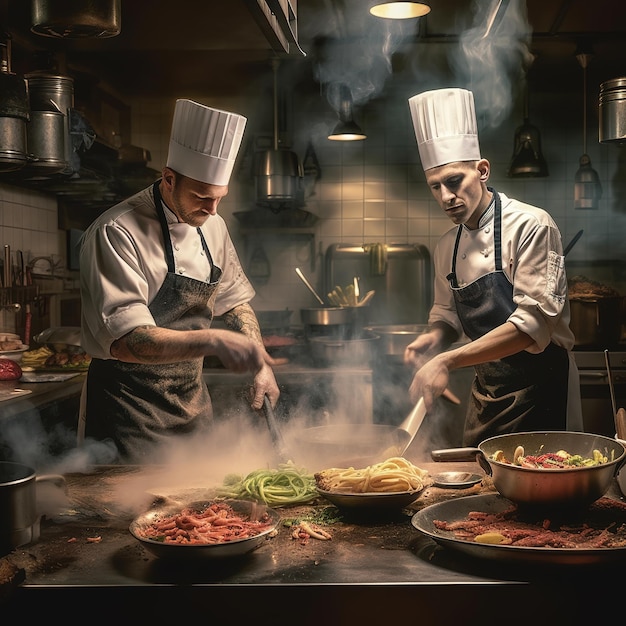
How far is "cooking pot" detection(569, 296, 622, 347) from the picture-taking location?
526cm

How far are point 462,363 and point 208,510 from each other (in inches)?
55.2

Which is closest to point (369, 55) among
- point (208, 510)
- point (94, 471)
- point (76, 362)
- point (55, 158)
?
point (55, 158)

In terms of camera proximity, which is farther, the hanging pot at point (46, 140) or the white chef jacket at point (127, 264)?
the hanging pot at point (46, 140)

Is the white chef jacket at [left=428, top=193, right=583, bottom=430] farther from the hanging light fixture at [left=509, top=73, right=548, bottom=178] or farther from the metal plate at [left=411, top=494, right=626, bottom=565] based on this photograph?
the hanging light fixture at [left=509, top=73, right=548, bottom=178]

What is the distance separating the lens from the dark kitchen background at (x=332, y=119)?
4578mm

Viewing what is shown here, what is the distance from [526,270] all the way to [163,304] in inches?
56.0

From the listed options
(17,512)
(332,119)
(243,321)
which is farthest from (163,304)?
(332,119)

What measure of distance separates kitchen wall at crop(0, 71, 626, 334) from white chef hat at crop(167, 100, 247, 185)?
3.67 m

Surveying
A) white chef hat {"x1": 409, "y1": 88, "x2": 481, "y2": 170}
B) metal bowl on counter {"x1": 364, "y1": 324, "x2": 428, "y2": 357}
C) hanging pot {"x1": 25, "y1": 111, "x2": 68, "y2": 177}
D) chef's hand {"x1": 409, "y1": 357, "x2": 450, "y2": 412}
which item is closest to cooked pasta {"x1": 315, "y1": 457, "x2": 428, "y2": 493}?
chef's hand {"x1": 409, "y1": 357, "x2": 450, "y2": 412}

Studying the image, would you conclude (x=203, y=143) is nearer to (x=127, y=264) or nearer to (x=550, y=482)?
(x=127, y=264)

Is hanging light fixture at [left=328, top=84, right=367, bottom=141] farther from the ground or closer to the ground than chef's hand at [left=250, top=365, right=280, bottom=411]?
farther from the ground

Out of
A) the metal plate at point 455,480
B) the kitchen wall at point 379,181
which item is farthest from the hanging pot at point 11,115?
the kitchen wall at point 379,181

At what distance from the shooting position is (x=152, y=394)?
302cm

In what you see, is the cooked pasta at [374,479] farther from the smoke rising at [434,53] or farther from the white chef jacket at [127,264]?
the smoke rising at [434,53]
